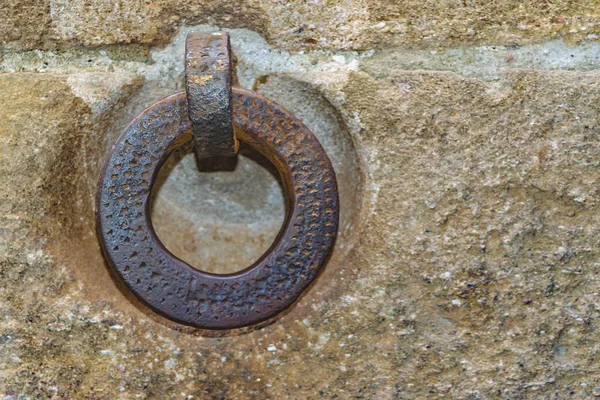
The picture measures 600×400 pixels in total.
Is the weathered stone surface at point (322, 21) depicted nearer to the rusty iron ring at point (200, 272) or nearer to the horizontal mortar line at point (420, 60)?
the horizontal mortar line at point (420, 60)

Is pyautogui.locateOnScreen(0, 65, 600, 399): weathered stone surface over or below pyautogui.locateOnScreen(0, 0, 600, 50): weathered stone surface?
below

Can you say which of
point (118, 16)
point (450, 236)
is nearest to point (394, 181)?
point (450, 236)

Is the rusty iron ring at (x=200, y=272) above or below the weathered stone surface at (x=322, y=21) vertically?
below

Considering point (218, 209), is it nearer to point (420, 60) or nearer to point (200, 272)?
point (200, 272)

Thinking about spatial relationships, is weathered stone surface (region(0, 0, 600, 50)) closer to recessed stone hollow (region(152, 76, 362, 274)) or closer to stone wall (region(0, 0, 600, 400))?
stone wall (region(0, 0, 600, 400))

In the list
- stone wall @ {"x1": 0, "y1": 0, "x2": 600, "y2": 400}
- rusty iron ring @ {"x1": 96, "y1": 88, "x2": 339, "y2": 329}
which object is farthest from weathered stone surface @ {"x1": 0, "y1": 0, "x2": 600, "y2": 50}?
rusty iron ring @ {"x1": 96, "y1": 88, "x2": 339, "y2": 329}

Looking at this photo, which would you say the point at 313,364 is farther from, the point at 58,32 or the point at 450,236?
the point at 58,32

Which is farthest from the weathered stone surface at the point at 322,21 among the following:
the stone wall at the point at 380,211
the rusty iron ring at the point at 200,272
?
the rusty iron ring at the point at 200,272
